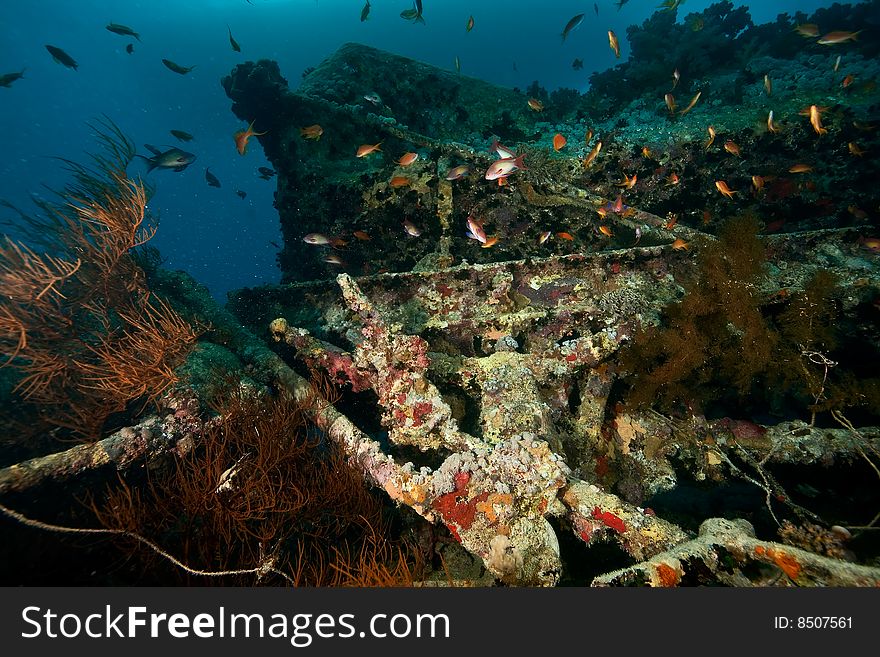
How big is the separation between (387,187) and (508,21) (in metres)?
86.5

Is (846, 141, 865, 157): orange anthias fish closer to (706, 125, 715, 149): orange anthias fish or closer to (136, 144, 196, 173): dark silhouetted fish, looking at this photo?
(706, 125, 715, 149): orange anthias fish

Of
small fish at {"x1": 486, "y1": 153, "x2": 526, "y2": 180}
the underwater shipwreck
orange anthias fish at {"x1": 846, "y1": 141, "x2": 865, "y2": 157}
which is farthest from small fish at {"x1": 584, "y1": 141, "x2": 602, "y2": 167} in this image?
orange anthias fish at {"x1": 846, "y1": 141, "x2": 865, "y2": 157}

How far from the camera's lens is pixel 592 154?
6.14 metres

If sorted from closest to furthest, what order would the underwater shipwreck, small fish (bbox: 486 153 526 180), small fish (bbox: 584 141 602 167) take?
the underwater shipwreck < small fish (bbox: 486 153 526 180) < small fish (bbox: 584 141 602 167)

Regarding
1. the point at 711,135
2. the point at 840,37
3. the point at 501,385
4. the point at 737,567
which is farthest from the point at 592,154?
the point at 737,567

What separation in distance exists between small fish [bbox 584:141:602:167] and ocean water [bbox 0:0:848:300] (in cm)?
4371

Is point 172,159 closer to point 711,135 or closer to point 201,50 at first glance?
point 711,135

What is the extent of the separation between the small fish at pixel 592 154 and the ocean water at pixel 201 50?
43713mm

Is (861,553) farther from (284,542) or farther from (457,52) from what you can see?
(457,52)

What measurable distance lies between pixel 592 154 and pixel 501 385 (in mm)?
4525

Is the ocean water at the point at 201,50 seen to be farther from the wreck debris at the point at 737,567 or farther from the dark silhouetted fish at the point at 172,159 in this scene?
the wreck debris at the point at 737,567

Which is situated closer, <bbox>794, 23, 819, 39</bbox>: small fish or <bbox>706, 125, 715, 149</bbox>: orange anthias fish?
<bbox>706, 125, 715, 149</bbox>: orange anthias fish

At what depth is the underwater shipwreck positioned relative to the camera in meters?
3.12

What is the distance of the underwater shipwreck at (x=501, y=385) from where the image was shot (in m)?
3.12
